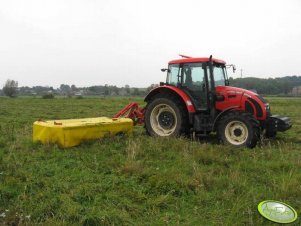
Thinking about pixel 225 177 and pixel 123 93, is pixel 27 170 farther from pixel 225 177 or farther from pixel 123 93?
pixel 123 93

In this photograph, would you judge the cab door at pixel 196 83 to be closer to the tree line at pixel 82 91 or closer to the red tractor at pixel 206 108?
the red tractor at pixel 206 108

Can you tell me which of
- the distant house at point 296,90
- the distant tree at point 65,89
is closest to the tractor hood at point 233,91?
the distant house at point 296,90

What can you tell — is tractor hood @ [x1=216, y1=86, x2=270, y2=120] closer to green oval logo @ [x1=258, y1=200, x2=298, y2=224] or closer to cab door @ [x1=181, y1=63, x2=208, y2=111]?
cab door @ [x1=181, y1=63, x2=208, y2=111]

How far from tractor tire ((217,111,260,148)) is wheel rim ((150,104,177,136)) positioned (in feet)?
4.70

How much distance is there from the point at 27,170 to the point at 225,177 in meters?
3.29

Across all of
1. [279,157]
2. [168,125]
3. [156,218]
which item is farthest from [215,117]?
[156,218]

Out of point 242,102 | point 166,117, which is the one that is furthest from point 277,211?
point 166,117

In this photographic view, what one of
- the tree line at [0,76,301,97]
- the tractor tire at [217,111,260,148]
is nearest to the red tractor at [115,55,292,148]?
the tractor tire at [217,111,260,148]

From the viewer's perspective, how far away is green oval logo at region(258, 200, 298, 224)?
4.55m

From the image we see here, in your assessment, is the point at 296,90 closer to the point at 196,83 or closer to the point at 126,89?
the point at 126,89

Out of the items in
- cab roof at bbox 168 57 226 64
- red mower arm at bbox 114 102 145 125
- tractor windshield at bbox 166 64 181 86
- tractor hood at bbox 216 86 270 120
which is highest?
cab roof at bbox 168 57 226 64

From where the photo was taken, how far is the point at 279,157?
298 inches

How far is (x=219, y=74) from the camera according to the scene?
1000 centimetres

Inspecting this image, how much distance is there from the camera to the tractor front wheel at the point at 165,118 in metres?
9.66
